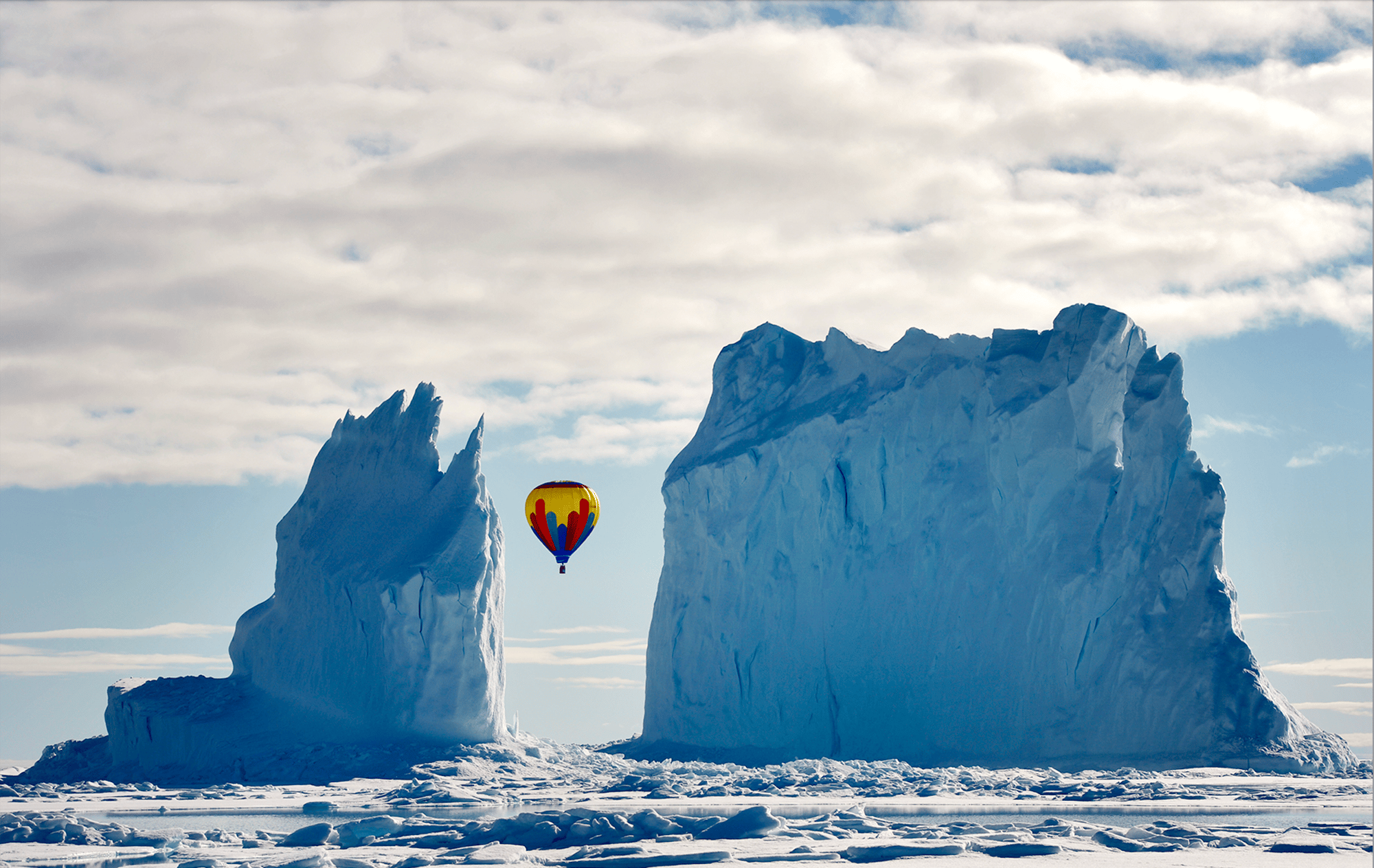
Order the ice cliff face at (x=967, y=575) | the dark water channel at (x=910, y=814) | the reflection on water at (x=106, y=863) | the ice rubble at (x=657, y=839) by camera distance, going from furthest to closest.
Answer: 1. the ice cliff face at (x=967, y=575)
2. the dark water channel at (x=910, y=814)
3. the reflection on water at (x=106, y=863)
4. the ice rubble at (x=657, y=839)

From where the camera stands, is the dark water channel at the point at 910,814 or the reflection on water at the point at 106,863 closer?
the reflection on water at the point at 106,863

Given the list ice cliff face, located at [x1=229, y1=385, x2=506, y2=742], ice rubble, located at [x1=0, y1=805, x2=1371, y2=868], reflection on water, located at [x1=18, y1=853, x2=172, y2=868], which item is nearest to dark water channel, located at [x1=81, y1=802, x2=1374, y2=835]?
ice rubble, located at [x1=0, y1=805, x2=1371, y2=868]

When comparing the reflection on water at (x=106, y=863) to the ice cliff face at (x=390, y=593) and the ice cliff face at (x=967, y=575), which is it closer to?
the ice cliff face at (x=390, y=593)

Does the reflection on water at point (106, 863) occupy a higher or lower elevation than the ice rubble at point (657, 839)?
lower

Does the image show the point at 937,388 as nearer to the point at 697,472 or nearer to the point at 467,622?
the point at 697,472

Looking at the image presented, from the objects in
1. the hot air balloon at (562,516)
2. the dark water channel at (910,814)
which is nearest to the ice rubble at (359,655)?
the hot air balloon at (562,516)

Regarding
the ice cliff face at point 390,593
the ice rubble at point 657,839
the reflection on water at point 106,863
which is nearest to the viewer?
the ice rubble at point 657,839
